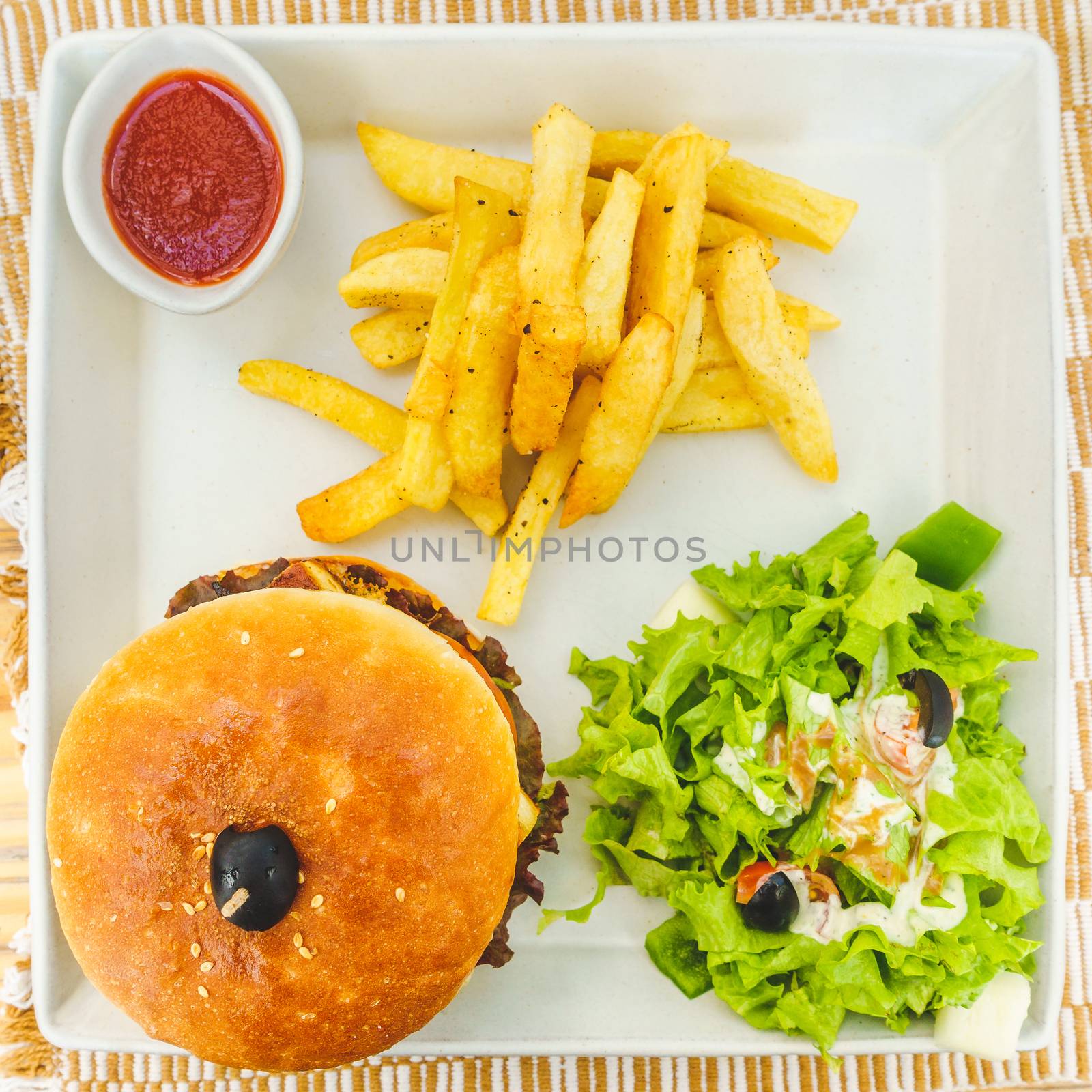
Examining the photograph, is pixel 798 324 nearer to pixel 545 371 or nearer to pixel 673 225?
pixel 673 225

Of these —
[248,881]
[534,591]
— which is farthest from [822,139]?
[248,881]

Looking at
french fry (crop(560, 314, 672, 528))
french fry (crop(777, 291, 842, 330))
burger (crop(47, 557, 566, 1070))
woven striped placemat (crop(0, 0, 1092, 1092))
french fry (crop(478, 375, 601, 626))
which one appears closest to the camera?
burger (crop(47, 557, 566, 1070))

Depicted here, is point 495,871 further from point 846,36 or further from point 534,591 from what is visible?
point 846,36

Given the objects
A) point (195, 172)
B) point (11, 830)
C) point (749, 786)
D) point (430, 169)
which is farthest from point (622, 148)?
point (11, 830)

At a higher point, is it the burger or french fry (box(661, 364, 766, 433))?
french fry (box(661, 364, 766, 433))

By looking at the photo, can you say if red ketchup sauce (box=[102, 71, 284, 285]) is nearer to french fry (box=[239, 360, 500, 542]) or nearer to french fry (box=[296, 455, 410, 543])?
french fry (box=[239, 360, 500, 542])

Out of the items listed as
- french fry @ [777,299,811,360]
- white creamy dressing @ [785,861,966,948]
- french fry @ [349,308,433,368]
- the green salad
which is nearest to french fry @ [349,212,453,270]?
french fry @ [349,308,433,368]
